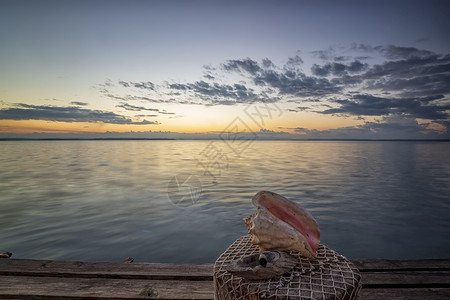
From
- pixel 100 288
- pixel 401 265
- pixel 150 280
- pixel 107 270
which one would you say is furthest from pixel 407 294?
pixel 107 270

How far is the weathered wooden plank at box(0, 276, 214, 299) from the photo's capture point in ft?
10.2

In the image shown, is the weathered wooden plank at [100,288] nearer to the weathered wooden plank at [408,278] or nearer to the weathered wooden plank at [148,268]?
the weathered wooden plank at [148,268]

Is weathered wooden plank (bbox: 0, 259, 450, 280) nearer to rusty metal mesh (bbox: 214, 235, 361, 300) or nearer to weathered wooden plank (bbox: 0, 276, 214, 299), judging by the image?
weathered wooden plank (bbox: 0, 276, 214, 299)

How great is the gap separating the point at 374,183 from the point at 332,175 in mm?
3016

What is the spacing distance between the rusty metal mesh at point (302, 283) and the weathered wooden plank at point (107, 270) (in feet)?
4.34

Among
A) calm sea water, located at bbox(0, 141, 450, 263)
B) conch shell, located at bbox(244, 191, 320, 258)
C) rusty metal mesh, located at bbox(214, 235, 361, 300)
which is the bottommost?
calm sea water, located at bbox(0, 141, 450, 263)

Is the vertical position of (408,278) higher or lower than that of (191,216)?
higher

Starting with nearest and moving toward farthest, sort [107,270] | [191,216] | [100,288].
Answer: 1. [100,288]
2. [107,270]
3. [191,216]

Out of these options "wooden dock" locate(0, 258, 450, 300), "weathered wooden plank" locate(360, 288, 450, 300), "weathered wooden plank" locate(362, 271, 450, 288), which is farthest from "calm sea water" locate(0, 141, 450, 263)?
"weathered wooden plank" locate(360, 288, 450, 300)

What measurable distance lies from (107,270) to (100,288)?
1.47 feet

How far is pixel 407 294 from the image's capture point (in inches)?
122

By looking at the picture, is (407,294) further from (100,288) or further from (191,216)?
(191,216)

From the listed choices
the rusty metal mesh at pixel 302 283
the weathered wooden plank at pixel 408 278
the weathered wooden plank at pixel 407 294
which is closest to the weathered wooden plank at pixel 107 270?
the rusty metal mesh at pixel 302 283

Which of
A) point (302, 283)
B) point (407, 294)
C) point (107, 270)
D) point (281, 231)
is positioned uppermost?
point (281, 231)
